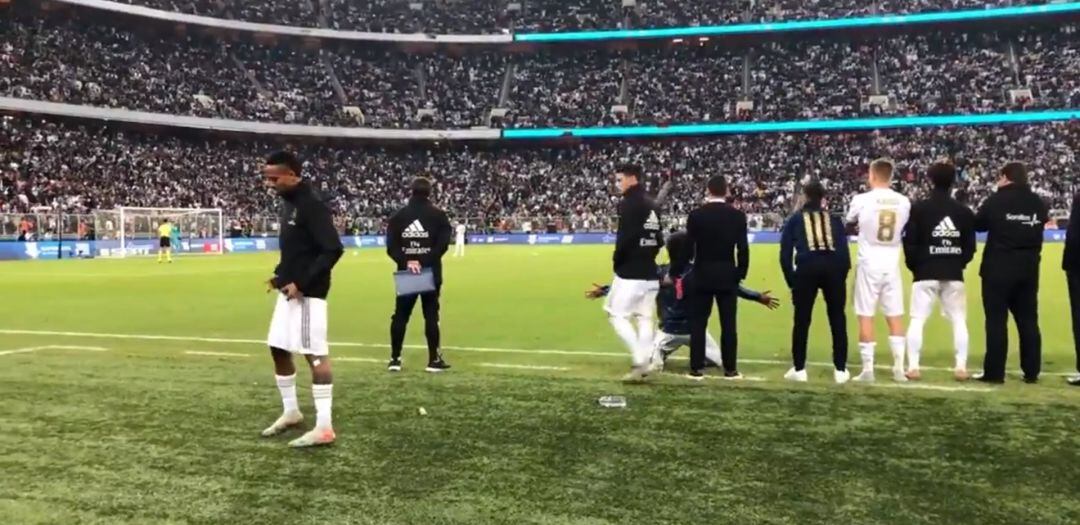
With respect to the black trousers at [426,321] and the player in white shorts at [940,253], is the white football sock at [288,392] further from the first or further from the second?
the player in white shorts at [940,253]

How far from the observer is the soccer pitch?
491 cm

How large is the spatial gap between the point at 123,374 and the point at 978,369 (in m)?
9.20

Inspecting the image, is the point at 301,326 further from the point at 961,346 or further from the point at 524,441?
the point at 961,346

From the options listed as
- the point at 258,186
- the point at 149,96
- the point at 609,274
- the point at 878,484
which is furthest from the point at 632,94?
the point at 878,484

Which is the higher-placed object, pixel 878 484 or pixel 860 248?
pixel 860 248

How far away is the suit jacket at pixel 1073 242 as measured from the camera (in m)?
8.62

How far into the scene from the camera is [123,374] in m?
9.13

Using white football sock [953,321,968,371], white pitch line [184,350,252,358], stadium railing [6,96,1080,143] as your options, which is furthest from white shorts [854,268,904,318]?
stadium railing [6,96,1080,143]

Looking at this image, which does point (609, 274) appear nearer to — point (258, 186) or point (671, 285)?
point (671, 285)

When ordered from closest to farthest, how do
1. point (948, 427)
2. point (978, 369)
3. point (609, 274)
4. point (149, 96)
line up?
point (948, 427)
point (978, 369)
point (609, 274)
point (149, 96)

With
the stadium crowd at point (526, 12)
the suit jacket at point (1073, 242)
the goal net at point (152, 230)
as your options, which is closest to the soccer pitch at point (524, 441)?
the suit jacket at point (1073, 242)

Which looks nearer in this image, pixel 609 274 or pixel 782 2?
pixel 609 274

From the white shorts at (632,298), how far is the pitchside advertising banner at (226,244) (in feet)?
71.6

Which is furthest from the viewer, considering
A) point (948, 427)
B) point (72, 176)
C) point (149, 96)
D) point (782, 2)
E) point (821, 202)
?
point (782, 2)
